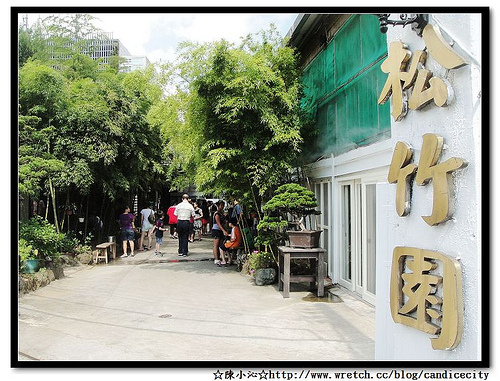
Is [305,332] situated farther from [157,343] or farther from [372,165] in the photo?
[372,165]

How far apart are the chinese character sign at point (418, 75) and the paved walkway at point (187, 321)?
261cm

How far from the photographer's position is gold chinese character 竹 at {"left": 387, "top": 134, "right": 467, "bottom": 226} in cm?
271

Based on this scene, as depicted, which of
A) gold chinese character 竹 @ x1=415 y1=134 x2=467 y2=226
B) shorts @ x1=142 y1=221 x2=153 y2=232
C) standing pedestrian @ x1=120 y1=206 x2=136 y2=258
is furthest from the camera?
shorts @ x1=142 y1=221 x2=153 y2=232

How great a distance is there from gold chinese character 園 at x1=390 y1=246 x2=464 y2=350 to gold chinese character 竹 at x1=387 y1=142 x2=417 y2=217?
0.31m

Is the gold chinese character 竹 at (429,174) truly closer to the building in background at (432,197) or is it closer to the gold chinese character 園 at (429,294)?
the building in background at (432,197)

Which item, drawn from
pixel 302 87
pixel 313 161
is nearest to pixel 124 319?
pixel 313 161

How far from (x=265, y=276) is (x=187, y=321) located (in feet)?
8.32

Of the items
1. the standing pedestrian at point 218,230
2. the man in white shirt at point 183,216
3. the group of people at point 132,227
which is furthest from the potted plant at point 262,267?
the group of people at point 132,227

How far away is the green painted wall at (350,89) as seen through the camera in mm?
5914

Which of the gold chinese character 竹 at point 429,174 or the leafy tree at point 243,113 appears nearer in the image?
the gold chinese character 竹 at point 429,174

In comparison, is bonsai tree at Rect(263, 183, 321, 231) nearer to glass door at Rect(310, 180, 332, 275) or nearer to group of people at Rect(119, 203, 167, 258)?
glass door at Rect(310, 180, 332, 275)

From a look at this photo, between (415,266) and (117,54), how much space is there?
12.5m

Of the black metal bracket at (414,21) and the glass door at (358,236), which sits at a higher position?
the black metal bracket at (414,21)

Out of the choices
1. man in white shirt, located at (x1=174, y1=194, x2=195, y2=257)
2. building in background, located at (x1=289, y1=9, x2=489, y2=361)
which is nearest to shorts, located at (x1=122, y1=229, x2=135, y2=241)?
man in white shirt, located at (x1=174, y1=194, x2=195, y2=257)
